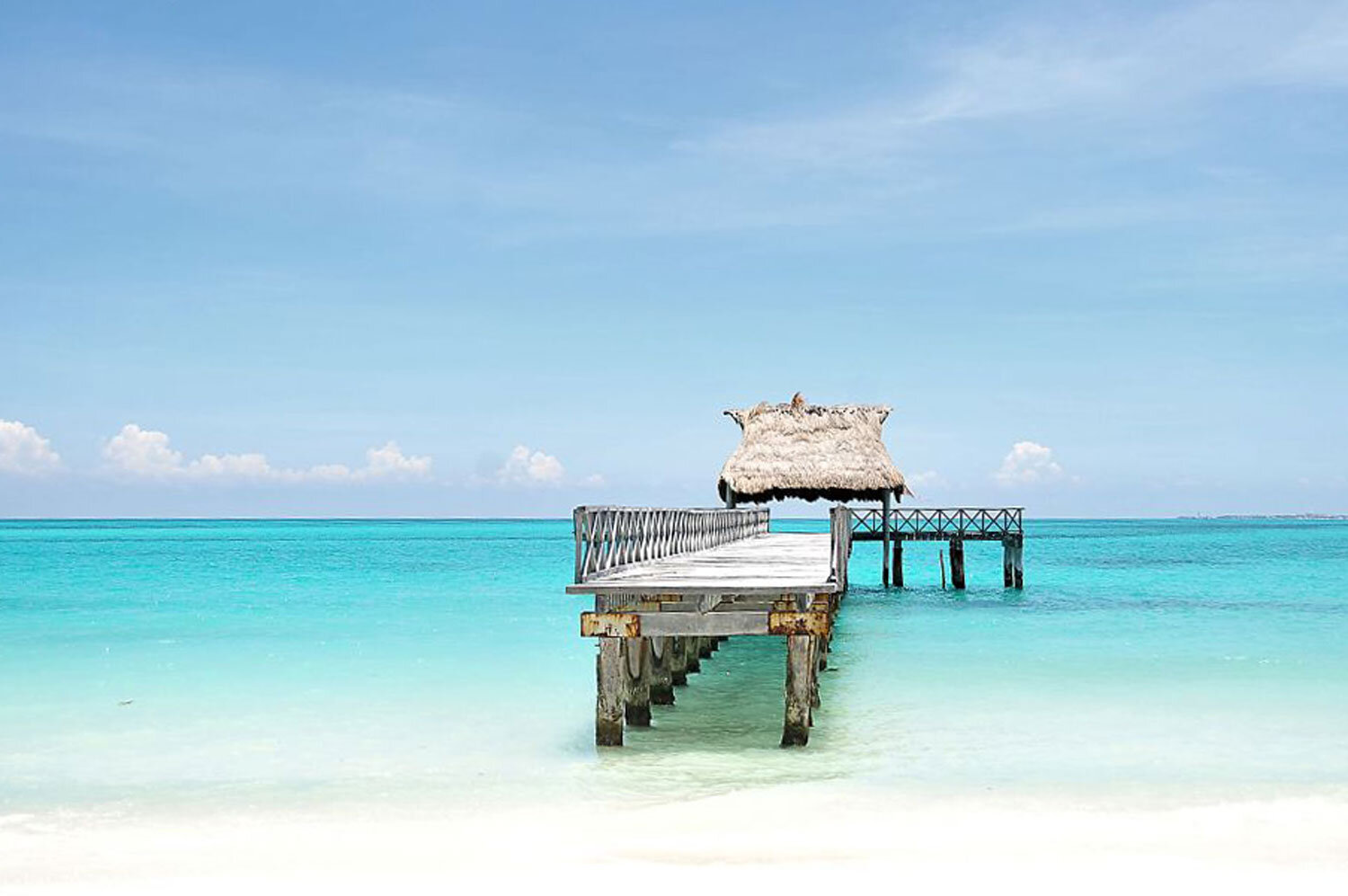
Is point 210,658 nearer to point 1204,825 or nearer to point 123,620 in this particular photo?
point 123,620

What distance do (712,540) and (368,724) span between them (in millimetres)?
9122

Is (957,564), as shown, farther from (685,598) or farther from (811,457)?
(685,598)

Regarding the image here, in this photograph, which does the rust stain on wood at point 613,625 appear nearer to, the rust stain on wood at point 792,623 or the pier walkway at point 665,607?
the pier walkway at point 665,607

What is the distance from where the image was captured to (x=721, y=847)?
934 centimetres

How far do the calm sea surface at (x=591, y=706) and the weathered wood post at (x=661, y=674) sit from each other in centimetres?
29

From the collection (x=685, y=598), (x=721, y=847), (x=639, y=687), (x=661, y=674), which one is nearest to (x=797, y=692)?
(x=685, y=598)

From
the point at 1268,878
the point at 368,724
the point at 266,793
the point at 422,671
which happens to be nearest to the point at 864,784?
the point at 1268,878

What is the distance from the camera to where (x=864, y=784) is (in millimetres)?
11508

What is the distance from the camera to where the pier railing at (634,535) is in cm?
1263

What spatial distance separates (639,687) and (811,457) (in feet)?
77.1

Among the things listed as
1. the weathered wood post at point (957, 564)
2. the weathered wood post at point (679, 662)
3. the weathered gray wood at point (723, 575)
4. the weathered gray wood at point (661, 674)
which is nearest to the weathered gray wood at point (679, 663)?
the weathered wood post at point (679, 662)

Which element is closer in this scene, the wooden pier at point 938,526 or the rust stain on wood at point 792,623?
the rust stain on wood at point 792,623

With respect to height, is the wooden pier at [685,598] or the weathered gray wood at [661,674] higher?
the wooden pier at [685,598]

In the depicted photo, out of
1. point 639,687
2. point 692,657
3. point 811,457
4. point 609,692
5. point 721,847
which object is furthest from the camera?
point 811,457
